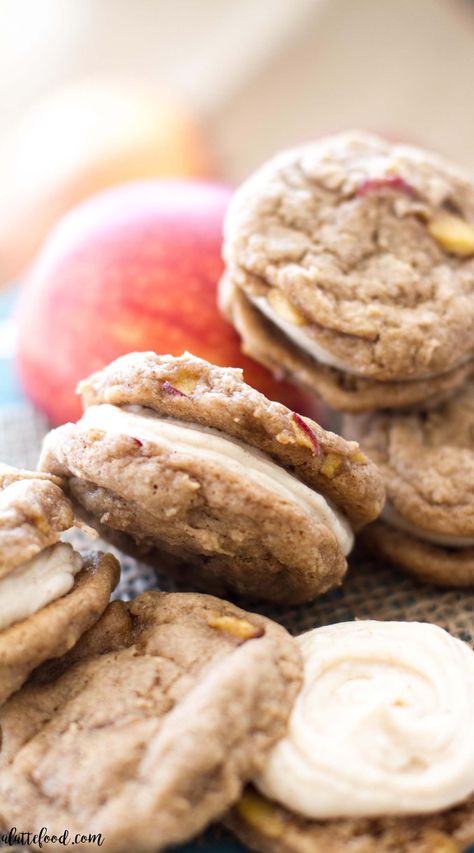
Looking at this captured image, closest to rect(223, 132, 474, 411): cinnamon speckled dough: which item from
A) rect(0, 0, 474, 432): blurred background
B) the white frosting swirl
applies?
rect(0, 0, 474, 432): blurred background

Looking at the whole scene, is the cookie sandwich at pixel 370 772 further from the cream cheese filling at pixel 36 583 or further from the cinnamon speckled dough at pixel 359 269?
the cinnamon speckled dough at pixel 359 269

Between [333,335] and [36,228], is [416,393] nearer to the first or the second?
[333,335]

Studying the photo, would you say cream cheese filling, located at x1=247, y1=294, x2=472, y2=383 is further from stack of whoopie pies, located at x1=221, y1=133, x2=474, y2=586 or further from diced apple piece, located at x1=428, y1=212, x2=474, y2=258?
diced apple piece, located at x1=428, y1=212, x2=474, y2=258

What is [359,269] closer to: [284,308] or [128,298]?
[284,308]

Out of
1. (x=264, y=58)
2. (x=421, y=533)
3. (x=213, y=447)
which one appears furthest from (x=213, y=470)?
(x=264, y=58)

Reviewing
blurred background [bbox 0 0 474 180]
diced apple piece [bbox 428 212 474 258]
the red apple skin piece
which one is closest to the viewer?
diced apple piece [bbox 428 212 474 258]

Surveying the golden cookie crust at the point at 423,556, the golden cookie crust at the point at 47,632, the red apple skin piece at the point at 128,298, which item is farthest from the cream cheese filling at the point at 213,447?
the red apple skin piece at the point at 128,298

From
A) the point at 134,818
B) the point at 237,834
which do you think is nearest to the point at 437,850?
the point at 237,834
